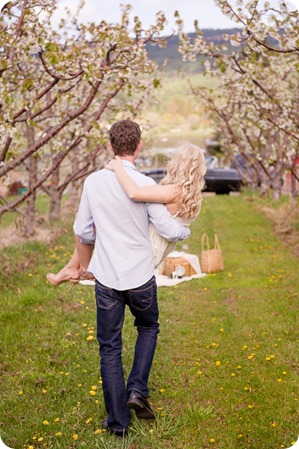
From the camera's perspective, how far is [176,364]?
572 cm

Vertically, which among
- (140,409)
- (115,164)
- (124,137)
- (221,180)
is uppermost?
(124,137)


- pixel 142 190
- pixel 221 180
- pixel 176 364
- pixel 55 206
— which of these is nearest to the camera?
pixel 142 190

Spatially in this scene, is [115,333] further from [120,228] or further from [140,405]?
[120,228]

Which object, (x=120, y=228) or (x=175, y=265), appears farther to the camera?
(x=175, y=265)

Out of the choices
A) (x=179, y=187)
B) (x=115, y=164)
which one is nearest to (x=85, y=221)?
(x=115, y=164)

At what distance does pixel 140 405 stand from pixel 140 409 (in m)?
0.05

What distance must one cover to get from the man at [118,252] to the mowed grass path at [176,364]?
32 cm

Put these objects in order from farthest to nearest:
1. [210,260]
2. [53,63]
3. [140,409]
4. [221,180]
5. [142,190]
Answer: [221,180], [210,260], [53,63], [140,409], [142,190]

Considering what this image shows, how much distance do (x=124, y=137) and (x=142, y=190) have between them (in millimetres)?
392

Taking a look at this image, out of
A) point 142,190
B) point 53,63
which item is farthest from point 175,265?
point 142,190

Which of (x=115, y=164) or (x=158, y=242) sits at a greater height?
(x=115, y=164)

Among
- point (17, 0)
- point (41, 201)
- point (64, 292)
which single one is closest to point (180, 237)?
point (64, 292)

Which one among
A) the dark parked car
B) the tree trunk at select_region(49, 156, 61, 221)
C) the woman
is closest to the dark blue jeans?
the woman

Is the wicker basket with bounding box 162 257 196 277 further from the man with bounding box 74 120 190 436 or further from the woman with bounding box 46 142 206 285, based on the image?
the man with bounding box 74 120 190 436
